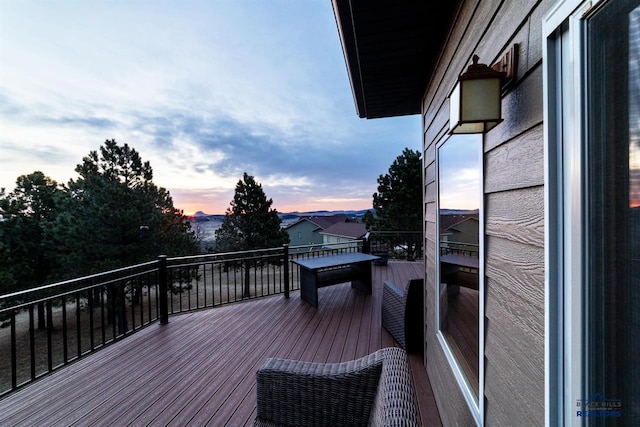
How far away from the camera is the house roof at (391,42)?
59.4 inches

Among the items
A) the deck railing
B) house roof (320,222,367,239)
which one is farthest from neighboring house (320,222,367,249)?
the deck railing

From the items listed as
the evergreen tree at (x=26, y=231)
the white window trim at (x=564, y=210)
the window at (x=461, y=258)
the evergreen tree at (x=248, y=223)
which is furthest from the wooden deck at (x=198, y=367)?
the evergreen tree at (x=26, y=231)

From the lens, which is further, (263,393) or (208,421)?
(208,421)

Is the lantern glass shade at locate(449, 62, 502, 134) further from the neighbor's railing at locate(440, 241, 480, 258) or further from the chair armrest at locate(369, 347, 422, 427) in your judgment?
the chair armrest at locate(369, 347, 422, 427)

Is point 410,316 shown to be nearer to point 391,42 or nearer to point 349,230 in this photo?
point 391,42

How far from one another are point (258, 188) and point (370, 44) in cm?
1251

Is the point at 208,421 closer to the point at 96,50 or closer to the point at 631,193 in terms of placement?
the point at 631,193

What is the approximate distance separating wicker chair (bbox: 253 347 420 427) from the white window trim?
0.67 meters

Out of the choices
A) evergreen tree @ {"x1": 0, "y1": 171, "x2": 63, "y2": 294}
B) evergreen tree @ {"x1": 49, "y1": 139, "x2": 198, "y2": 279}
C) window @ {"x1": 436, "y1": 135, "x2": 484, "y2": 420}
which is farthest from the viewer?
evergreen tree @ {"x1": 0, "y1": 171, "x2": 63, "y2": 294}

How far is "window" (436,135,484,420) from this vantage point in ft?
3.97

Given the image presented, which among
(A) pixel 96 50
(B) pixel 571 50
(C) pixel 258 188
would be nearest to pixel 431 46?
(B) pixel 571 50

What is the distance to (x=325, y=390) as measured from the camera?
140 cm

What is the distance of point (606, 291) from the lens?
515mm

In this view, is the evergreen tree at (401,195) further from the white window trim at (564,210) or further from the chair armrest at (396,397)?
the white window trim at (564,210)
